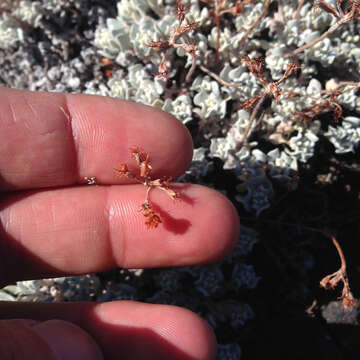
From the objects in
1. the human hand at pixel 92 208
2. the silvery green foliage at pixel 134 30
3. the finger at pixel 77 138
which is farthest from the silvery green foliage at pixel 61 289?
the silvery green foliage at pixel 134 30

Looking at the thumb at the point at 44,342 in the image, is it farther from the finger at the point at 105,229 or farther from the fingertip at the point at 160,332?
the finger at the point at 105,229

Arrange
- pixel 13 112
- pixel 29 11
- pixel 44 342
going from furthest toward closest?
pixel 29 11 < pixel 13 112 < pixel 44 342

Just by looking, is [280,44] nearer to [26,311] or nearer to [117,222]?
[117,222]

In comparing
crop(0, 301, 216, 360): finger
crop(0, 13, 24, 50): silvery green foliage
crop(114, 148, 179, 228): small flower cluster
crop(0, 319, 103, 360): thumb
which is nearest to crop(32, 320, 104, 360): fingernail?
crop(0, 319, 103, 360): thumb

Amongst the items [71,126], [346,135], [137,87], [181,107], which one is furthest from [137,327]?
[346,135]

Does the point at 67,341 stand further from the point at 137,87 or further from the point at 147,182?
the point at 137,87

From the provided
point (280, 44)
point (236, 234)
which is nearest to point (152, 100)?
point (280, 44)
